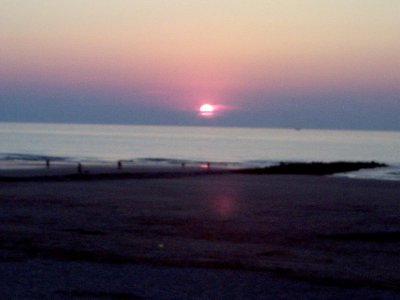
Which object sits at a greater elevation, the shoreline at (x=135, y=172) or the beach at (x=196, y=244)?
the shoreline at (x=135, y=172)

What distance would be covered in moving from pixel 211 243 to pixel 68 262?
4293 mm

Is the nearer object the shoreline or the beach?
the beach

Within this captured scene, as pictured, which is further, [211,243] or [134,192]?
[134,192]

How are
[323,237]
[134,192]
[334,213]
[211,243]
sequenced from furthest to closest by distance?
[134,192] < [334,213] < [323,237] < [211,243]

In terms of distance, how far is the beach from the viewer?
13828 mm

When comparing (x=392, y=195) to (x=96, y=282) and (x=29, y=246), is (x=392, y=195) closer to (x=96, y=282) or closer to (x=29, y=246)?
(x=29, y=246)

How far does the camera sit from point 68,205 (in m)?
28.1

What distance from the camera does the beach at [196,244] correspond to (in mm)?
13828

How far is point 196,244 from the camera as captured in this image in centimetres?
1912

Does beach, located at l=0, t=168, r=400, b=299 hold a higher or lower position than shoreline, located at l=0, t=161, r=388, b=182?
lower

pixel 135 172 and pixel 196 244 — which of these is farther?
pixel 135 172

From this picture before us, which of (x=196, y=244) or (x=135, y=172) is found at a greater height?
(x=135, y=172)

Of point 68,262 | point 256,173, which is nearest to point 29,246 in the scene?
point 68,262

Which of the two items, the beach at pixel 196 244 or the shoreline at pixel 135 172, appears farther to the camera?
the shoreline at pixel 135 172
